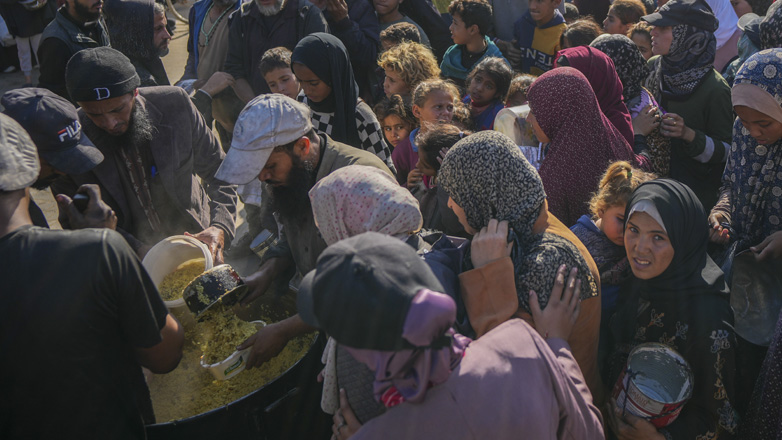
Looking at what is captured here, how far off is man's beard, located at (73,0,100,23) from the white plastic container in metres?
3.19

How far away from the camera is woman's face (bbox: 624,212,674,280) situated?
2.34m

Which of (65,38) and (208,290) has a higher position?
(65,38)

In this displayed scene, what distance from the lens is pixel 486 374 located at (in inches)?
62.0

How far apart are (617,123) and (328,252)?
108 inches

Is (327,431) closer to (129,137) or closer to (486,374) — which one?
(486,374)

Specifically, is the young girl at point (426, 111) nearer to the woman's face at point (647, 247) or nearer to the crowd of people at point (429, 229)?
the crowd of people at point (429, 229)

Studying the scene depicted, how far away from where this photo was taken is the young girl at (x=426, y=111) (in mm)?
4129

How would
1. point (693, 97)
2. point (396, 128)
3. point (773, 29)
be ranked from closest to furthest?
point (773, 29)
point (693, 97)
point (396, 128)

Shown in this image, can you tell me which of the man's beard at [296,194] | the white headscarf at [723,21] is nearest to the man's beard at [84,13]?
the man's beard at [296,194]

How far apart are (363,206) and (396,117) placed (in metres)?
2.62

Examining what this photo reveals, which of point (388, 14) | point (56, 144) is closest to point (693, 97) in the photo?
point (388, 14)

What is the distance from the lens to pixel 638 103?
12.6ft

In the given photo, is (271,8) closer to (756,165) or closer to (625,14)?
(625,14)

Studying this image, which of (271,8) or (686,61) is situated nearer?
(686,61)
